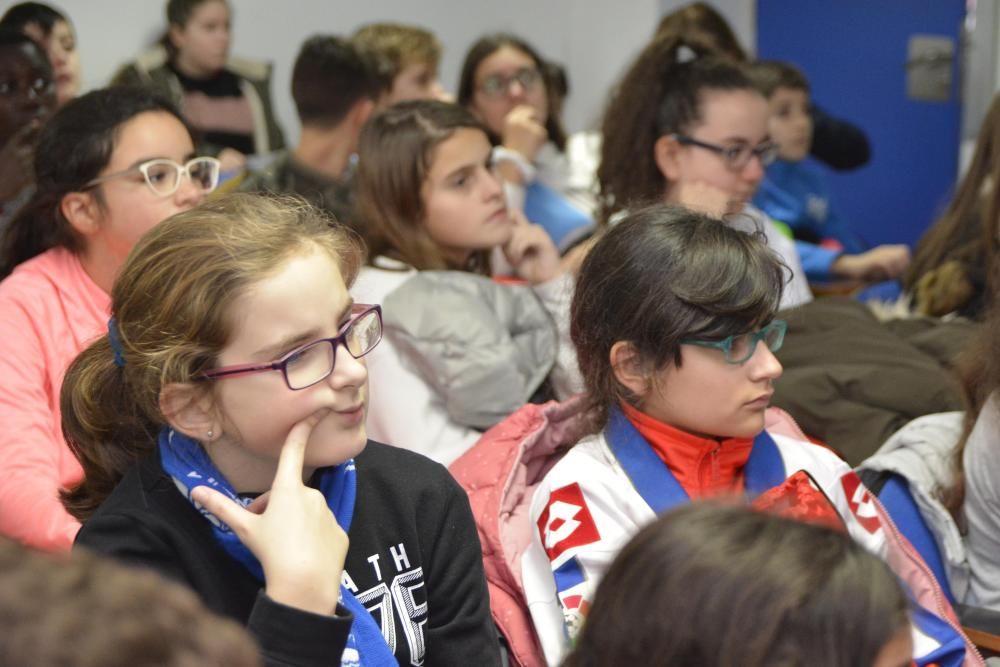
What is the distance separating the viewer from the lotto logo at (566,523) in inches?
63.3

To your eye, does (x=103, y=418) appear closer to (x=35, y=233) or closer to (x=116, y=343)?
(x=116, y=343)

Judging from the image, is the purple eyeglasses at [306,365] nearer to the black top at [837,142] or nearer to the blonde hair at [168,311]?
the blonde hair at [168,311]

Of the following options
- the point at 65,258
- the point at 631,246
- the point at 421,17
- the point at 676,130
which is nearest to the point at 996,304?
the point at 631,246

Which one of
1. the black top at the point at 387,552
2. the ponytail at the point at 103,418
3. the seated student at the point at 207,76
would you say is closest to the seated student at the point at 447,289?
the black top at the point at 387,552

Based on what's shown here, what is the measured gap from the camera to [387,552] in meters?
1.45

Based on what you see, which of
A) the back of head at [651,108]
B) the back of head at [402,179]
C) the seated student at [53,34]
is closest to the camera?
the back of head at [402,179]

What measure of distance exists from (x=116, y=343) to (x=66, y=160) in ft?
3.06

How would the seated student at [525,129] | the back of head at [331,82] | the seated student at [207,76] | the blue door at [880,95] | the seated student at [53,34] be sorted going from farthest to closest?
1. the blue door at [880,95]
2. the seated student at [207,76]
3. the back of head at [331,82]
4. the seated student at [525,129]
5. the seated student at [53,34]

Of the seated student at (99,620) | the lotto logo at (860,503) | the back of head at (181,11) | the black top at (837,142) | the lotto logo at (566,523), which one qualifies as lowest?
the black top at (837,142)

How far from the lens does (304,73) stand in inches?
154

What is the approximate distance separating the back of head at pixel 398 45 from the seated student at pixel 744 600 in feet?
11.3

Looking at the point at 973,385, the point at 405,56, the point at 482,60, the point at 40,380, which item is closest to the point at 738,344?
the point at 973,385

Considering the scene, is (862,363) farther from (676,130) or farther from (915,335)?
(676,130)

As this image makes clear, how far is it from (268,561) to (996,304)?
4.04 feet
